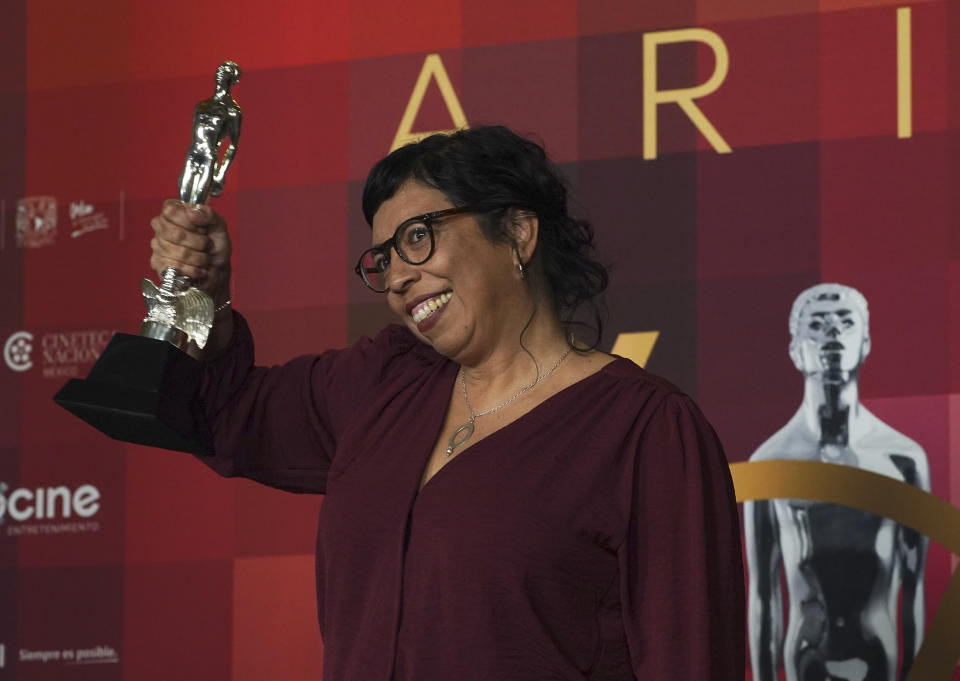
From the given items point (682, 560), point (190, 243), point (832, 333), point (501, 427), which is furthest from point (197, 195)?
point (832, 333)

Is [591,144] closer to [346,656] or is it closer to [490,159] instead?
[490,159]

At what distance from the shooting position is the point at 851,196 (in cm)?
207

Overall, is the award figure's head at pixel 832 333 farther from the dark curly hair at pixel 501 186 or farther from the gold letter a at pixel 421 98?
the gold letter a at pixel 421 98

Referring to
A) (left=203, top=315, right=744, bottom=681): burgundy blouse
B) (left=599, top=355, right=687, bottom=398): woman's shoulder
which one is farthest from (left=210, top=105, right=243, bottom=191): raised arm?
(left=599, top=355, right=687, bottom=398): woman's shoulder

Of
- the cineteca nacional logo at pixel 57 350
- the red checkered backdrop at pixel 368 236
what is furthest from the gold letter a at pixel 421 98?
the cineteca nacional logo at pixel 57 350

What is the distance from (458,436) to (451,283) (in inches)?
6.7

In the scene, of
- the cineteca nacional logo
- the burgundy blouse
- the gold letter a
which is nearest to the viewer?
the burgundy blouse

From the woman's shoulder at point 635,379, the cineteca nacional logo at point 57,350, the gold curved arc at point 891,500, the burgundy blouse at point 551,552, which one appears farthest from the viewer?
the cineteca nacional logo at point 57,350

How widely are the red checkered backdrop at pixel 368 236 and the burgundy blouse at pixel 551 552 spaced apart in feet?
2.22

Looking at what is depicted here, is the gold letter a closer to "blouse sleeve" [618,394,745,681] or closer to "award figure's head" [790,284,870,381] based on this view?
"award figure's head" [790,284,870,381]

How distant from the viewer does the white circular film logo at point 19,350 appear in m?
2.52

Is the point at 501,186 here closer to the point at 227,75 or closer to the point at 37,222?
the point at 227,75

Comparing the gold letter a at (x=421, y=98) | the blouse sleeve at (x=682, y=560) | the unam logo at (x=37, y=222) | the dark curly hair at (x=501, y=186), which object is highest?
the gold letter a at (x=421, y=98)

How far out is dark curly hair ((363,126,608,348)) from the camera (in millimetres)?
1527
